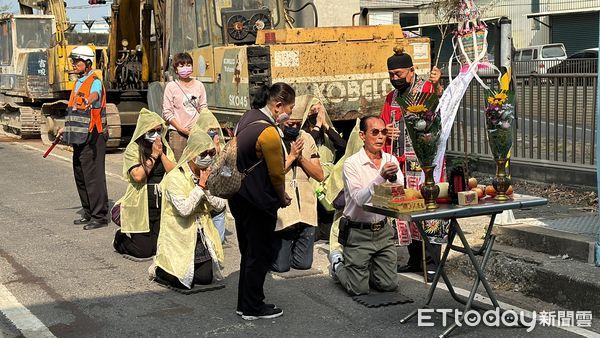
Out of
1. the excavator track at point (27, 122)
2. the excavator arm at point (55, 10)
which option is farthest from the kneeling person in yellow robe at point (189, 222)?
the excavator track at point (27, 122)

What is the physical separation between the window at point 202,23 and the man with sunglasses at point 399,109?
588 cm

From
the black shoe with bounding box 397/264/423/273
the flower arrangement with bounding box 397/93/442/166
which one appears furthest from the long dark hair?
the black shoe with bounding box 397/264/423/273

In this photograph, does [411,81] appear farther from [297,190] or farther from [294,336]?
[294,336]

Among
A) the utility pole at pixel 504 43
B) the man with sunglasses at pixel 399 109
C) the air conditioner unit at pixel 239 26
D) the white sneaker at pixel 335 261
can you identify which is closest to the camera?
the man with sunglasses at pixel 399 109

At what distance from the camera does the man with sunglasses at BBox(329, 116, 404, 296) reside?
6.64m

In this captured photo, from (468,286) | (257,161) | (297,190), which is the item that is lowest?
(468,286)

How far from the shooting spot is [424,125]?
5.80 m

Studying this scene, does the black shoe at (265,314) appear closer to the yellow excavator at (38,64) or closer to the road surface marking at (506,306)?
the road surface marking at (506,306)

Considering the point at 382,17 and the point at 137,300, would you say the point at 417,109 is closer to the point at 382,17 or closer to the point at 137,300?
the point at 137,300

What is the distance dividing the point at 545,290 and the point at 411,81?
1947 mm

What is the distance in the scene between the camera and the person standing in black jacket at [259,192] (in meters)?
6.09

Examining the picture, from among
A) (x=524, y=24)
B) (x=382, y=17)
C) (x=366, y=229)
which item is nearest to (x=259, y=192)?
(x=366, y=229)

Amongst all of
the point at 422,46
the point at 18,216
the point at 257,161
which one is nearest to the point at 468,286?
the point at 257,161

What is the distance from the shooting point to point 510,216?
8305 millimetres
